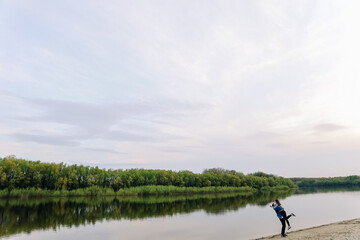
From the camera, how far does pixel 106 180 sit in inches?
3000

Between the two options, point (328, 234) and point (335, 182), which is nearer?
point (328, 234)

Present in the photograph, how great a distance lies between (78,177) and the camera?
70.2 metres

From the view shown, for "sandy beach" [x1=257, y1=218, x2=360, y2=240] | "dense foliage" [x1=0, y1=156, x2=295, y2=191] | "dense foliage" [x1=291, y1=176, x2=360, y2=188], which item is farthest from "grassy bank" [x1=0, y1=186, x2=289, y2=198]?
"dense foliage" [x1=291, y1=176, x2=360, y2=188]

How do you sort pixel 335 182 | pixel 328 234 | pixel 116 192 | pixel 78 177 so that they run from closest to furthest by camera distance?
pixel 328 234 → pixel 78 177 → pixel 116 192 → pixel 335 182

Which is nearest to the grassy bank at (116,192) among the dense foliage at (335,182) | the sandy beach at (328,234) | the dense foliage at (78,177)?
the dense foliage at (78,177)

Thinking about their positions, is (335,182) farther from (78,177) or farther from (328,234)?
(328,234)

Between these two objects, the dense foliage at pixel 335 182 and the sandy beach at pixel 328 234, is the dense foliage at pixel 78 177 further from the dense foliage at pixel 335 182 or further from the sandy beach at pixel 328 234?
the dense foliage at pixel 335 182

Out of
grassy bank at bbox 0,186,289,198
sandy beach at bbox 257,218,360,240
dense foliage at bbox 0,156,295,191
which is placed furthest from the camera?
dense foliage at bbox 0,156,295,191

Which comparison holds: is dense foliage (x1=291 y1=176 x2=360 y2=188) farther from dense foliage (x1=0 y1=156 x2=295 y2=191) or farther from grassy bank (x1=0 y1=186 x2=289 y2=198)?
dense foliage (x1=0 y1=156 x2=295 y2=191)

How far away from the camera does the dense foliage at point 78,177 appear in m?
61.1

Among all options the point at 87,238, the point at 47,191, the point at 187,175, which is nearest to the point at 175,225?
the point at 87,238

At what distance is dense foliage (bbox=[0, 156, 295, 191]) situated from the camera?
200 feet

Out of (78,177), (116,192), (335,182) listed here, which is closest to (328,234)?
(116,192)

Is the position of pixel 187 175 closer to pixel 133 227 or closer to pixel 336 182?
pixel 133 227
